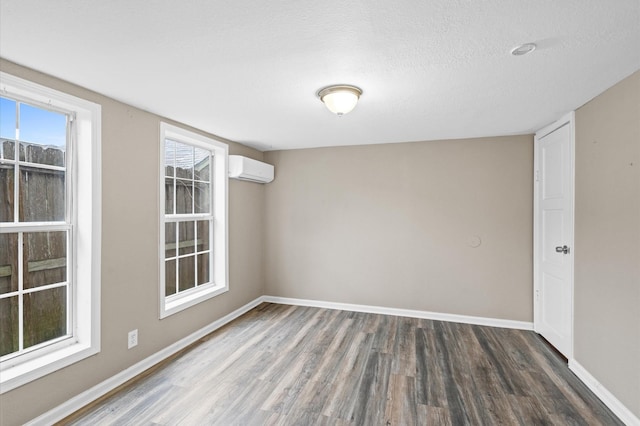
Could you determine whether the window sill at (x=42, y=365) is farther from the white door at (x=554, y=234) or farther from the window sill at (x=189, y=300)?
the white door at (x=554, y=234)

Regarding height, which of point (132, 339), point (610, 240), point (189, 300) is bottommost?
point (132, 339)

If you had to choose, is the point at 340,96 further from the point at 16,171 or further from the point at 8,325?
the point at 8,325

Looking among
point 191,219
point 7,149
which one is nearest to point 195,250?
point 191,219

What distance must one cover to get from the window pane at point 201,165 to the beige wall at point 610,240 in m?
3.78

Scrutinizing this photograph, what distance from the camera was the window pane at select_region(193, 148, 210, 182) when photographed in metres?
3.57

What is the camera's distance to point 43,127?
211 centimetres

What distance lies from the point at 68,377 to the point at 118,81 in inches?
80.6

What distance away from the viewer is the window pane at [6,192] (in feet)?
6.23

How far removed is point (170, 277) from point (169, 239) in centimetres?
40

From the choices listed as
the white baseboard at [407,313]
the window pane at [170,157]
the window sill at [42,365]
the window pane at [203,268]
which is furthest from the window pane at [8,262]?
the white baseboard at [407,313]

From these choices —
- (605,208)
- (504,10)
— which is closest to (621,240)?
(605,208)

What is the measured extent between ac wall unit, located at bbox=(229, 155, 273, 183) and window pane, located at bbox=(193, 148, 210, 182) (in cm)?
27

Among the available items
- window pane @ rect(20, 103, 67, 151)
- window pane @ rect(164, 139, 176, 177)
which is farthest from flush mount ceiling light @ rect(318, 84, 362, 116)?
window pane @ rect(20, 103, 67, 151)

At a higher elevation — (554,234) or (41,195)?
(41,195)
